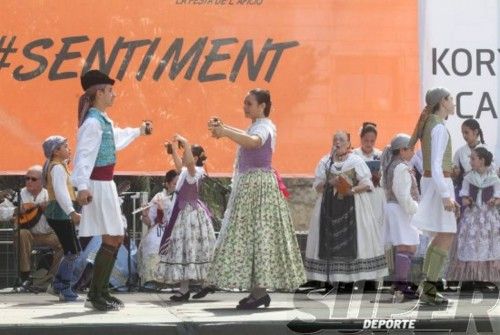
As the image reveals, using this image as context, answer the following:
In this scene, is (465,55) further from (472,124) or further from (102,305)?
(102,305)

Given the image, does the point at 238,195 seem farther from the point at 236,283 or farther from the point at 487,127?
the point at 487,127

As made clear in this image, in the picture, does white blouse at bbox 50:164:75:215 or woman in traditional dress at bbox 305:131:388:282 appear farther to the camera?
woman in traditional dress at bbox 305:131:388:282

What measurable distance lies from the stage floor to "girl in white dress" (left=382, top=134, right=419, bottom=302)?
3.38 ft

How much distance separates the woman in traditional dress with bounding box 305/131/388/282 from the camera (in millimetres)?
12836

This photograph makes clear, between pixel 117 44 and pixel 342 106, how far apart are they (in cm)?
239

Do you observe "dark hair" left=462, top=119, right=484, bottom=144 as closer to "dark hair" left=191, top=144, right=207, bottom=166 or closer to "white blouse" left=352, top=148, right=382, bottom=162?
"white blouse" left=352, top=148, right=382, bottom=162

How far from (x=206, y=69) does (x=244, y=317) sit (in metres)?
4.91

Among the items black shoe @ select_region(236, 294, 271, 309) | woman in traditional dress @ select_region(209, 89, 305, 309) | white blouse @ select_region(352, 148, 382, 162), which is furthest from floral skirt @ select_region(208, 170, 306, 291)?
white blouse @ select_region(352, 148, 382, 162)

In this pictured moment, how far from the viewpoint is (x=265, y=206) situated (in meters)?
10.5

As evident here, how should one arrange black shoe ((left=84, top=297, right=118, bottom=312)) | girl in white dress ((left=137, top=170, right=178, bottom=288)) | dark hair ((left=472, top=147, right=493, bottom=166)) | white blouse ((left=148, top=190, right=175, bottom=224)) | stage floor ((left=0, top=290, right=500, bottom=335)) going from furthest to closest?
white blouse ((left=148, top=190, right=175, bottom=224)) < girl in white dress ((left=137, top=170, right=178, bottom=288)) < dark hair ((left=472, top=147, right=493, bottom=166)) < black shoe ((left=84, top=297, right=118, bottom=312)) < stage floor ((left=0, top=290, right=500, bottom=335))

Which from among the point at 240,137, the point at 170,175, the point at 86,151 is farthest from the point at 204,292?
the point at 86,151

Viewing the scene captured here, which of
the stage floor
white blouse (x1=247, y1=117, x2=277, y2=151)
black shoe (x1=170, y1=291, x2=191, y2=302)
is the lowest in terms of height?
the stage floor

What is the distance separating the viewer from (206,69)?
14.1 m

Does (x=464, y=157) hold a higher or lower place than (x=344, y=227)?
higher
